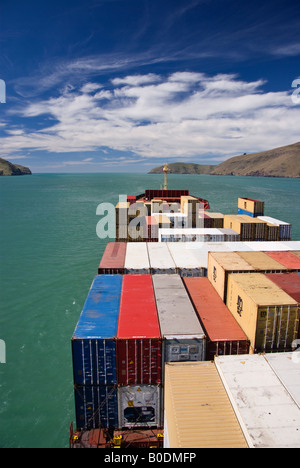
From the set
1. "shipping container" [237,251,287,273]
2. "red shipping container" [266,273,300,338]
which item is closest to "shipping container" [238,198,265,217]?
"shipping container" [237,251,287,273]

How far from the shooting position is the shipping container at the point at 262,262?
18.6m

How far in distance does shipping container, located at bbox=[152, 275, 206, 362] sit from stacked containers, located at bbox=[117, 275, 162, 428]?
437mm

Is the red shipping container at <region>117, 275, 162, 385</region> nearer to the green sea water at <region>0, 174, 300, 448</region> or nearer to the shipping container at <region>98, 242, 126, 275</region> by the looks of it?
the green sea water at <region>0, 174, 300, 448</region>

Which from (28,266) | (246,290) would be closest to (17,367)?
(246,290)

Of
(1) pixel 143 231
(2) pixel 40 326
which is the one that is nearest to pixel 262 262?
(1) pixel 143 231

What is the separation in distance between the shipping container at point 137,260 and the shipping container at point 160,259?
0.41 metres

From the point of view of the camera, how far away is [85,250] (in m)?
42.6

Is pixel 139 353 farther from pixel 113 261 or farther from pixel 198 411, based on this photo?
pixel 113 261

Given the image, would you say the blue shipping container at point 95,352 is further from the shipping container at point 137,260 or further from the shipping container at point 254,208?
the shipping container at point 254,208

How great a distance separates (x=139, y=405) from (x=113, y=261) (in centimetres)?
1133

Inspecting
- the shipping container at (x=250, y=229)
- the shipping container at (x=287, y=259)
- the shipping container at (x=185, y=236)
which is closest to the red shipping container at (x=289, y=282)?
the shipping container at (x=287, y=259)

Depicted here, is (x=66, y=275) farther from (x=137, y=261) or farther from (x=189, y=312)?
(x=189, y=312)

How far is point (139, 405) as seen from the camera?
12.1m

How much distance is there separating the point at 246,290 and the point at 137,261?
9872mm
